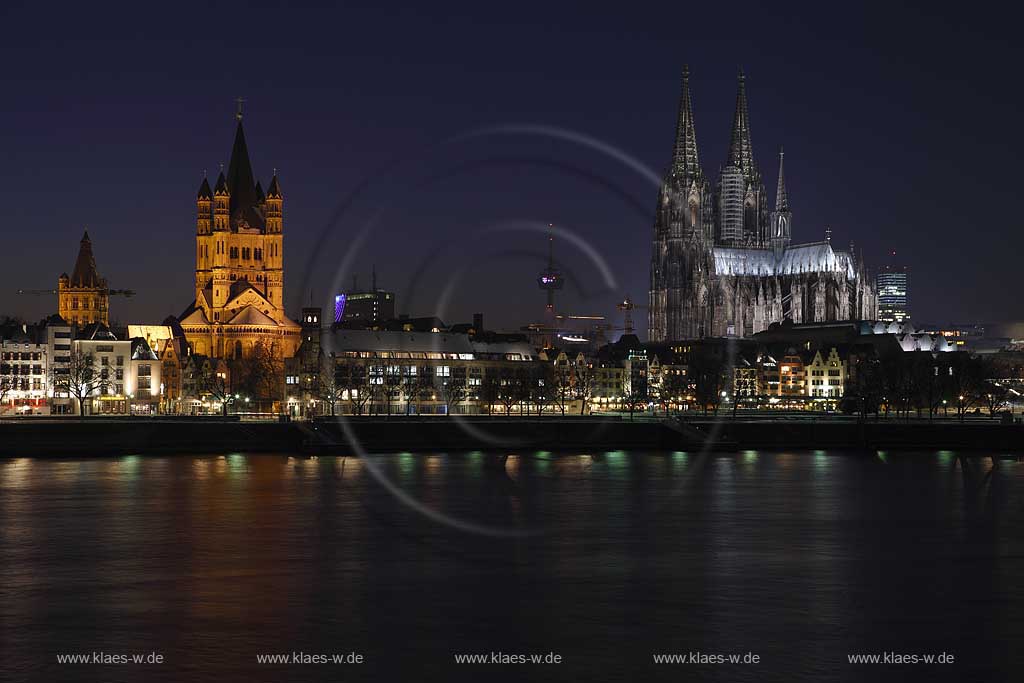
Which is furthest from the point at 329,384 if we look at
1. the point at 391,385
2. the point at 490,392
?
the point at 490,392

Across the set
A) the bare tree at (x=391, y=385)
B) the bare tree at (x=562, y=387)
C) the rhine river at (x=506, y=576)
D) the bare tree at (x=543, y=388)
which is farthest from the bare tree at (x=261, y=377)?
the rhine river at (x=506, y=576)

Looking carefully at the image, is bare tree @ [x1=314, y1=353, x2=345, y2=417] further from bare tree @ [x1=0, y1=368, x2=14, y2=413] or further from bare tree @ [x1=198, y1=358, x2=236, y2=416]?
bare tree @ [x1=0, y1=368, x2=14, y2=413]

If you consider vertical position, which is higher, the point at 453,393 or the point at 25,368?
the point at 25,368

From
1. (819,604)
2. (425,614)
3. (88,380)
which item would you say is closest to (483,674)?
(425,614)

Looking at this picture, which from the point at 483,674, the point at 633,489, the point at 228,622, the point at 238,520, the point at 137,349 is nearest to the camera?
the point at 483,674

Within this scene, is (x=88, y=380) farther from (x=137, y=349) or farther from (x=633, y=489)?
(x=633, y=489)

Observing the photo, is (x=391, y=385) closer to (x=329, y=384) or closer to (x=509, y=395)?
(x=329, y=384)
